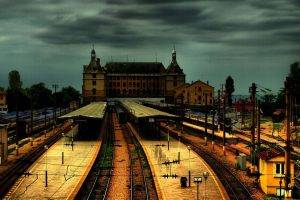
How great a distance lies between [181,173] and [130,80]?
157736 millimetres

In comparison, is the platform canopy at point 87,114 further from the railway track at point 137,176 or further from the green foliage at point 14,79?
the green foliage at point 14,79

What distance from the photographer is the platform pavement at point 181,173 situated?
2609 cm

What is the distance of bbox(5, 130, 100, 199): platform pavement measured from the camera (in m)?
26.3

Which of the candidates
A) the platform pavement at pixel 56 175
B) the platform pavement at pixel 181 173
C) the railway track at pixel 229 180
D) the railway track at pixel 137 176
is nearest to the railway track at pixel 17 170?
the platform pavement at pixel 56 175

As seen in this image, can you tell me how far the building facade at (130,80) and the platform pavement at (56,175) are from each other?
124 metres

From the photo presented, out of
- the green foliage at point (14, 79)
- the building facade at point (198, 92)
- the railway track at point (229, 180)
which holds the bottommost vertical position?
the railway track at point (229, 180)

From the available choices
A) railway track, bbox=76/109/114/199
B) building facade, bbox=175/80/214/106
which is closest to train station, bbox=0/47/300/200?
railway track, bbox=76/109/114/199

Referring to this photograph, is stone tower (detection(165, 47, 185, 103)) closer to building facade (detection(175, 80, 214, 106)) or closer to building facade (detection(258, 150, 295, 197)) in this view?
building facade (detection(175, 80, 214, 106))

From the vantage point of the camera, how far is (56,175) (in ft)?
105

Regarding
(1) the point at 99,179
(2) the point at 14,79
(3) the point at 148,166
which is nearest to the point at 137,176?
(1) the point at 99,179

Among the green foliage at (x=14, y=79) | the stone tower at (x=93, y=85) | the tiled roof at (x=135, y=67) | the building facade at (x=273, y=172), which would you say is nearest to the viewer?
the building facade at (x=273, y=172)

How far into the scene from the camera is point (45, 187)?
28016 mm

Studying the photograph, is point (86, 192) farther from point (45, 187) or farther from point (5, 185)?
point (5, 185)

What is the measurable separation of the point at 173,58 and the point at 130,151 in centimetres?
13951
